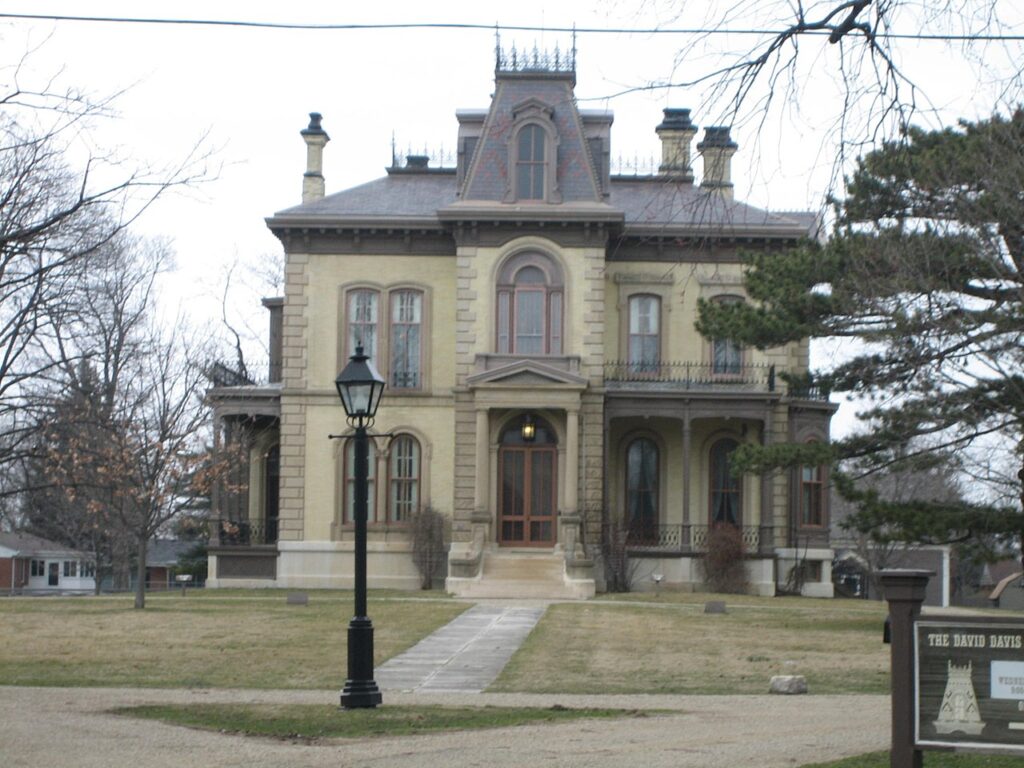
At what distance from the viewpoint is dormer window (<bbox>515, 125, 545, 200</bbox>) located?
127ft

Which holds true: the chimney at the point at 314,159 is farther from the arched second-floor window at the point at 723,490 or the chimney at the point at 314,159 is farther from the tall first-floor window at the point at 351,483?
the arched second-floor window at the point at 723,490

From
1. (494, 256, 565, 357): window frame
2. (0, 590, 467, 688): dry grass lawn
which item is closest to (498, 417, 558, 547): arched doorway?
(494, 256, 565, 357): window frame

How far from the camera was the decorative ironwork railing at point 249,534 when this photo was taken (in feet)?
134

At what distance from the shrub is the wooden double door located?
156 inches

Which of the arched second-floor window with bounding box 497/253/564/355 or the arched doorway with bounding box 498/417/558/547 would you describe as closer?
the arched second-floor window with bounding box 497/253/564/355

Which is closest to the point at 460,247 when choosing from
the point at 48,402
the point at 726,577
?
the point at 726,577

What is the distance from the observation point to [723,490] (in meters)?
40.3

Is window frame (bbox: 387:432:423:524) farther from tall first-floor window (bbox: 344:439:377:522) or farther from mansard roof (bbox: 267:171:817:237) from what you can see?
mansard roof (bbox: 267:171:817:237)

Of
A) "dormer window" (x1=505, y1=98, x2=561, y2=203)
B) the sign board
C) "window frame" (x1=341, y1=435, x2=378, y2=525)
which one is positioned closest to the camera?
the sign board

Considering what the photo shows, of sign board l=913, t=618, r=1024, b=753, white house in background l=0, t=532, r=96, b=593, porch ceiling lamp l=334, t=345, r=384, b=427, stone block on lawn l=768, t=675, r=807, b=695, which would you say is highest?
porch ceiling lamp l=334, t=345, r=384, b=427

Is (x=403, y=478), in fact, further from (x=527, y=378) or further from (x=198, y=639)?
(x=198, y=639)

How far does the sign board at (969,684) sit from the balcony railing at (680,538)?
29.1m

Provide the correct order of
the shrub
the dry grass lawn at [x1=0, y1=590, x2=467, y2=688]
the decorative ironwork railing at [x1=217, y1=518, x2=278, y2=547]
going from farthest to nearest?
the decorative ironwork railing at [x1=217, y1=518, x2=278, y2=547]
the shrub
the dry grass lawn at [x1=0, y1=590, x2=467, y2=688]

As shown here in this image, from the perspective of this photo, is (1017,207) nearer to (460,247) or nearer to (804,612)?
(804,612)
